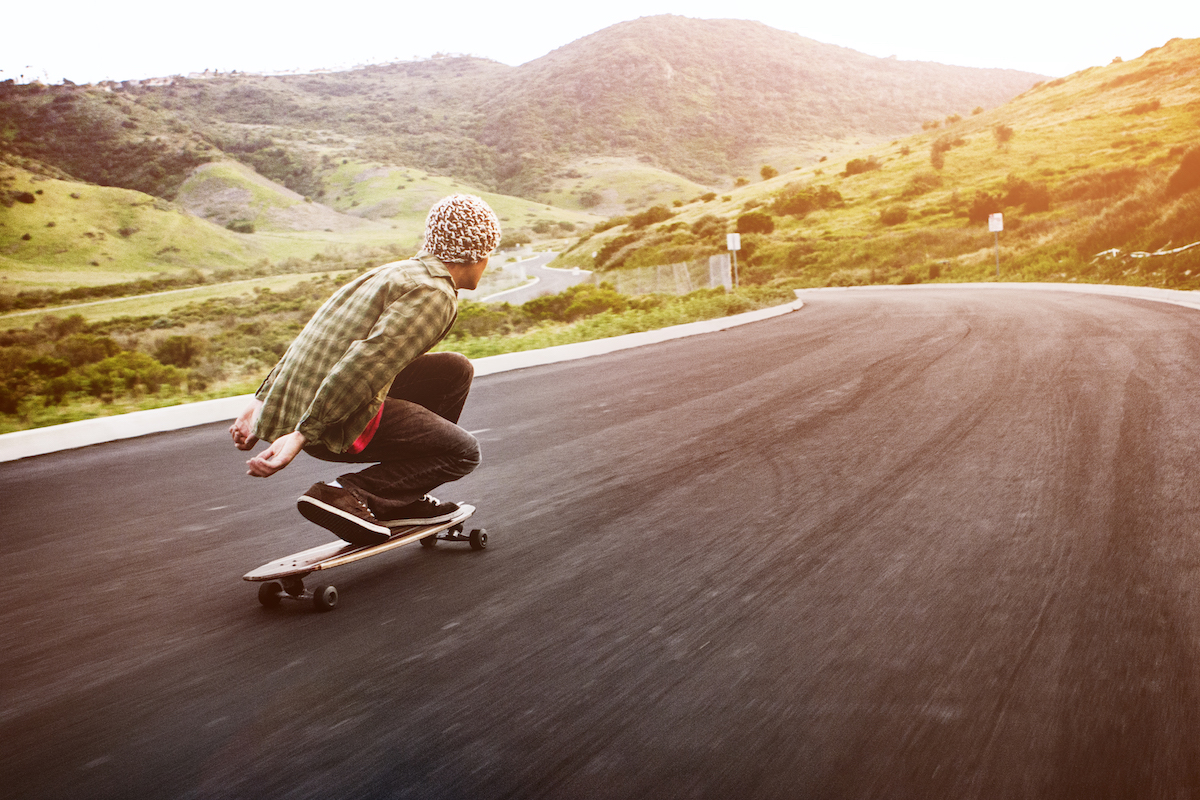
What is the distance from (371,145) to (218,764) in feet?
427

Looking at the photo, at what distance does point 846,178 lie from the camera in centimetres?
7188

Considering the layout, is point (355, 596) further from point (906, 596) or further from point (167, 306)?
point (167, 306)

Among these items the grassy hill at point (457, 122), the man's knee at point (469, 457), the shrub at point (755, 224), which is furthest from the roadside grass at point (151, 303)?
the shrub at point (755, 224)

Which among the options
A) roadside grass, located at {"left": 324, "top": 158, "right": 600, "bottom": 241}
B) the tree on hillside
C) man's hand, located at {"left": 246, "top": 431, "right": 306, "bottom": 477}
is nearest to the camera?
man's hand, located at {"left": 246, "top": 431, "right": 306, "bottom": 477}

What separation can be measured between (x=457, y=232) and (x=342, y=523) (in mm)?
1407

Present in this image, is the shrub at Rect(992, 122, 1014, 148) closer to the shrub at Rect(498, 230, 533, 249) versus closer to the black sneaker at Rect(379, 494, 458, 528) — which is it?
the shrub at Rect(498, 230, 533, 249)

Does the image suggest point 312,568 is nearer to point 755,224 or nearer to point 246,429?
point 246,429

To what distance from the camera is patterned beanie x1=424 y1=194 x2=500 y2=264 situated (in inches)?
141

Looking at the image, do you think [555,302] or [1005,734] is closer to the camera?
[1005,734]

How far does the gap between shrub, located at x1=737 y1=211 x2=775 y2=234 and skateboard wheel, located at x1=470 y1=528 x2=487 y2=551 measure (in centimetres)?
5363

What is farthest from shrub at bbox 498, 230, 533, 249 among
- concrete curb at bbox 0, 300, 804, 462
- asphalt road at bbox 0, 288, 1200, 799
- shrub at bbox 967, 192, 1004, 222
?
asphalt road at bbox 0, 288, 1200, 799

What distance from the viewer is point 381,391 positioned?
346 cm

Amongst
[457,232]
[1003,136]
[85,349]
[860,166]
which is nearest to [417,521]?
[457,232]

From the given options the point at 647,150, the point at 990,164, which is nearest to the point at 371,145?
the point at 647,150
